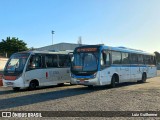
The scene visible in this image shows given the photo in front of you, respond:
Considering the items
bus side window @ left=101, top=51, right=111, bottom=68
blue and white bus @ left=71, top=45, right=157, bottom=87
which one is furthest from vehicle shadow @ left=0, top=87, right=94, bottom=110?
bus side window @ left=101, top=51, right=111, bottom=68

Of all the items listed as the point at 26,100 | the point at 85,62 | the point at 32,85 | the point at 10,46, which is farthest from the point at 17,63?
the point at 10,46

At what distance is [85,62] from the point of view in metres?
20.0

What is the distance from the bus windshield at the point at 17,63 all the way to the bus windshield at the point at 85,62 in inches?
128

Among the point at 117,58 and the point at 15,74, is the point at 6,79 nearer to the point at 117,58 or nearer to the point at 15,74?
the point at 15,74

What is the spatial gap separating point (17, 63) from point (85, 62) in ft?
14.5

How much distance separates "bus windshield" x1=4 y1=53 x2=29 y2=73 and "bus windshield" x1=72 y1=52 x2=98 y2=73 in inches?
128

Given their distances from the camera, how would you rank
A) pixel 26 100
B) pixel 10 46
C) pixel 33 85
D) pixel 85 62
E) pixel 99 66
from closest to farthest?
pixel 26 100 < pixel 99 66 < pixel 85 62 < pixel 33 85 < pixel 10 46

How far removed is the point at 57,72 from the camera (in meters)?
22.9

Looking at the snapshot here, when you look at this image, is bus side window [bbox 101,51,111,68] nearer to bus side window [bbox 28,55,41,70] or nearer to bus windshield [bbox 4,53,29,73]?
bus side window [bbox 28,55,41,70]

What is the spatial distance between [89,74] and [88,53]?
144 cm

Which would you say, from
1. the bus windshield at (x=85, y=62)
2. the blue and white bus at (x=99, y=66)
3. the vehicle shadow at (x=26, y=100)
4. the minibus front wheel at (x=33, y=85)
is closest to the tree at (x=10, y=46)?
the blue and white bus at (x=99, y=66)

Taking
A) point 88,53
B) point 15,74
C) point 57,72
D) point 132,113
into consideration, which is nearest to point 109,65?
point 88,53

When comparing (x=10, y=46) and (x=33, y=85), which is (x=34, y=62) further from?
(x=10, y=46)

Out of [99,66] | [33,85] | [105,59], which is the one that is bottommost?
[33,85]
